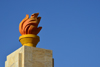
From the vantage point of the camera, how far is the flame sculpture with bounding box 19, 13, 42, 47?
20016mm

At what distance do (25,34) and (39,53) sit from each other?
1.66 m

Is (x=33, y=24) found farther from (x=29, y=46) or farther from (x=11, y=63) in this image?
(x=11, y=63)

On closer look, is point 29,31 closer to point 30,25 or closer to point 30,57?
point 30,25

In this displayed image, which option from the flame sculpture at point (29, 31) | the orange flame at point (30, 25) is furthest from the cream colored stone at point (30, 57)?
the orange flame at point (30, 25)

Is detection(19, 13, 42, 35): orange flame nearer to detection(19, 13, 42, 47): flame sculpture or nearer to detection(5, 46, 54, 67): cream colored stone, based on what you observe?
detection(19, 13, 42, 47): flame sculpture

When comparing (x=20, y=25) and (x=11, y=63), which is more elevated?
(x=20, y=25)

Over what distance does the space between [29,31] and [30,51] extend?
157cm

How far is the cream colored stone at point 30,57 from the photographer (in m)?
18.9

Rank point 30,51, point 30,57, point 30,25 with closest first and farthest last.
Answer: point 30,57, point 30,51, point 30,25

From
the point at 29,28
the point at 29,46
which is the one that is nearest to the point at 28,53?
the point at 29,46

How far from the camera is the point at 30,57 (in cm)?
1906

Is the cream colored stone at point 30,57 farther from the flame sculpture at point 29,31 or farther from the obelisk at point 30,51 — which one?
the flame sculpture at point 29,31

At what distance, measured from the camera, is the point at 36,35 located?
20328 millimetres

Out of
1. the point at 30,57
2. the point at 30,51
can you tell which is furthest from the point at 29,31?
the point at 30,57
